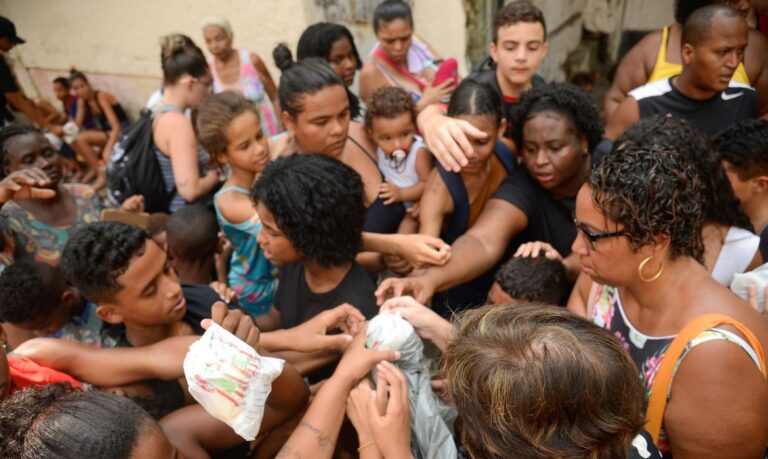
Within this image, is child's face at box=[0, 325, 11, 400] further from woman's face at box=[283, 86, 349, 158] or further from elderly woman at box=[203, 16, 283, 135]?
elderly woman at box=[203, 16, 283, 135]

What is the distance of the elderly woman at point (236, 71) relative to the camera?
4508 millimetres

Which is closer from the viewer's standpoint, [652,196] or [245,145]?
[652,196]

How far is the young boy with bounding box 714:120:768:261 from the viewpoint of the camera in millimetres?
2082

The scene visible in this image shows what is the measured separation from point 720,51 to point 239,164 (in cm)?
278

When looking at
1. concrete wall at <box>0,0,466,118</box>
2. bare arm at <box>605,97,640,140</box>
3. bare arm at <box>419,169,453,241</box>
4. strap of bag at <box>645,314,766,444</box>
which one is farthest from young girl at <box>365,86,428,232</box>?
concrete wall at <box>0,0,466,118</box>

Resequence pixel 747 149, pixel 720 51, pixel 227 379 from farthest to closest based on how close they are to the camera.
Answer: pixel 720 51
pixel 747 149
pixel 227 379

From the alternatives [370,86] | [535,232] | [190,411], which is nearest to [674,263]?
[535,232]

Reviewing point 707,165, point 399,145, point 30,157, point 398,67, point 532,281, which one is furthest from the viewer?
point 398,67

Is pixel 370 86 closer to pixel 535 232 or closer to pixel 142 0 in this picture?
pixel 535 232

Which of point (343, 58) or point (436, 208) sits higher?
point (343, 58)

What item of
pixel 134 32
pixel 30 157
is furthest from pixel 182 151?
pixel 134 32

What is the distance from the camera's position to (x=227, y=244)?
3322 mm

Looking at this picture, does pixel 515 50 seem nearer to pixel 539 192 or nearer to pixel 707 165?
pixel 539 192

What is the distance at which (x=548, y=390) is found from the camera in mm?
1083
